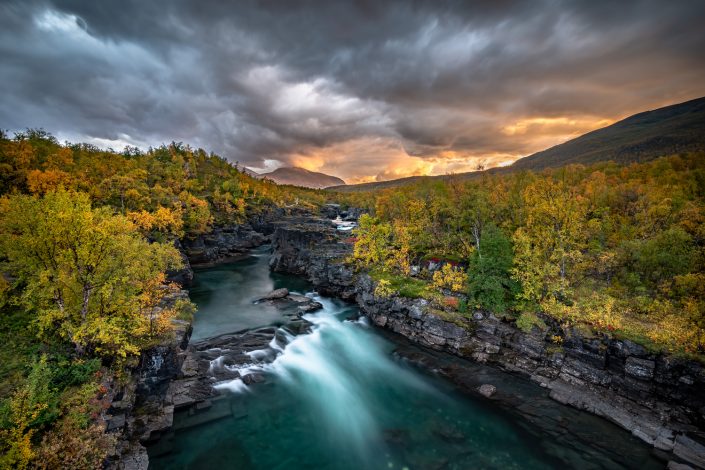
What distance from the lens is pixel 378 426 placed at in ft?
78.4

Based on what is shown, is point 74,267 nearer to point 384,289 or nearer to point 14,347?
point 14,347

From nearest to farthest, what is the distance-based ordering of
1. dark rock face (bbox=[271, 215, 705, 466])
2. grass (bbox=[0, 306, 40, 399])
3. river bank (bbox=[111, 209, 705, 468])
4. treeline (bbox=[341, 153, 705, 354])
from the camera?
1. grass (bbox=[0, 306, 40, 399])
2. river bank (bbox=[111, 209, 705, 468])
3. dark rock face (bbox=[271, 215, 705, 466])
4. treeline (bbox=[341, 153, 705, 354])

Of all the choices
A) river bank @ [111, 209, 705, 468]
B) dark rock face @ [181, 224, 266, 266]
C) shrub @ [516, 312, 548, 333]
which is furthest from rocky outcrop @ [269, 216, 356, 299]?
shrub @ [516, 312, 548, 333]

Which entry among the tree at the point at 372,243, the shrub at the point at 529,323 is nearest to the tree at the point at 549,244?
the shrub at the point at 529,323

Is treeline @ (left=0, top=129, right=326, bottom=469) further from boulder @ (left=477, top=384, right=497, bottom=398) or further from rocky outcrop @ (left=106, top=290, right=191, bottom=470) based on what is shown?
boulder @ (left=477, top=384, right=497, bottom=398)

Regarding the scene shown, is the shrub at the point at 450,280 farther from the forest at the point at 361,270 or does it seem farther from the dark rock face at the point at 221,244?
the dark rock face at the point at 221,244

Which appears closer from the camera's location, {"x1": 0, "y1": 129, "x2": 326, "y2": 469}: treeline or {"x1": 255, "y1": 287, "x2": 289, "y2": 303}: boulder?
{"x1": 0, "y1": 129, "x2": 326, "y2": 469}: treeline

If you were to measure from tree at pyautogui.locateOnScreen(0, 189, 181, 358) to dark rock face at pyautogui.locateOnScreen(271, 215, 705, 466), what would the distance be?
28.7 metres

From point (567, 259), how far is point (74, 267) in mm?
47856

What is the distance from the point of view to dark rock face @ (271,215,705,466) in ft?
74.8

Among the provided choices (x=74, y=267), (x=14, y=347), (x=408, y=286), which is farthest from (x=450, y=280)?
(x=14, y=347)

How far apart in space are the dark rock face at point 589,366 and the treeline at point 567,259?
1.54m

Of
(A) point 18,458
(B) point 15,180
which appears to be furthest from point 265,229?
(A) point 18,458

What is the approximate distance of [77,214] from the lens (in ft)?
60.7
